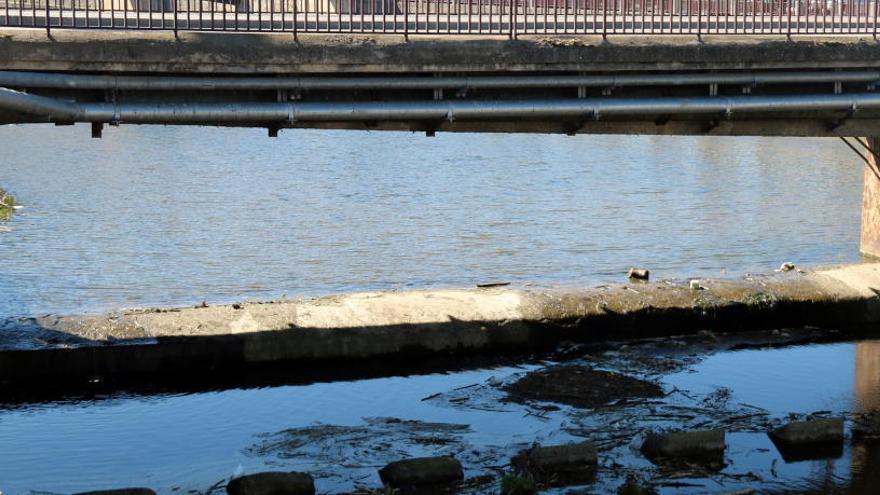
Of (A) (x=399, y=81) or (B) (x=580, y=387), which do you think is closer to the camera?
(A) (x=399, y=81)

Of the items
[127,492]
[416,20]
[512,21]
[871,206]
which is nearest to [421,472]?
[127,492]

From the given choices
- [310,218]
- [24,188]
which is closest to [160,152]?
[24,188]

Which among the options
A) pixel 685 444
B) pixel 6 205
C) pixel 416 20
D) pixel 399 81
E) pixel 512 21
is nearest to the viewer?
pixel 685 444

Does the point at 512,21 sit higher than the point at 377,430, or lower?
higher

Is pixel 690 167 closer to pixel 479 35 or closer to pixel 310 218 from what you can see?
pixel 310 218

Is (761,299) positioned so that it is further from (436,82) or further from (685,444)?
(685,444)

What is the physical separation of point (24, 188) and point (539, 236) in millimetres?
14079

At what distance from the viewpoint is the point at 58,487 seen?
1317 centimetres

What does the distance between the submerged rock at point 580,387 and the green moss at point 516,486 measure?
3.41 metres

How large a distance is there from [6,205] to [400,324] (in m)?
16.0

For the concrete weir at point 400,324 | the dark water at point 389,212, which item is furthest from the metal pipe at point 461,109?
the dark water at point 389,212

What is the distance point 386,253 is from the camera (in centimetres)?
2705

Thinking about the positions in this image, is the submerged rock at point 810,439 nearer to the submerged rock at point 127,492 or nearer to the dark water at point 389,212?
the submerged rock at point 127,492

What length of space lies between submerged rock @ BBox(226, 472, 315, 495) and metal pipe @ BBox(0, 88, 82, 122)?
4.37 meters
